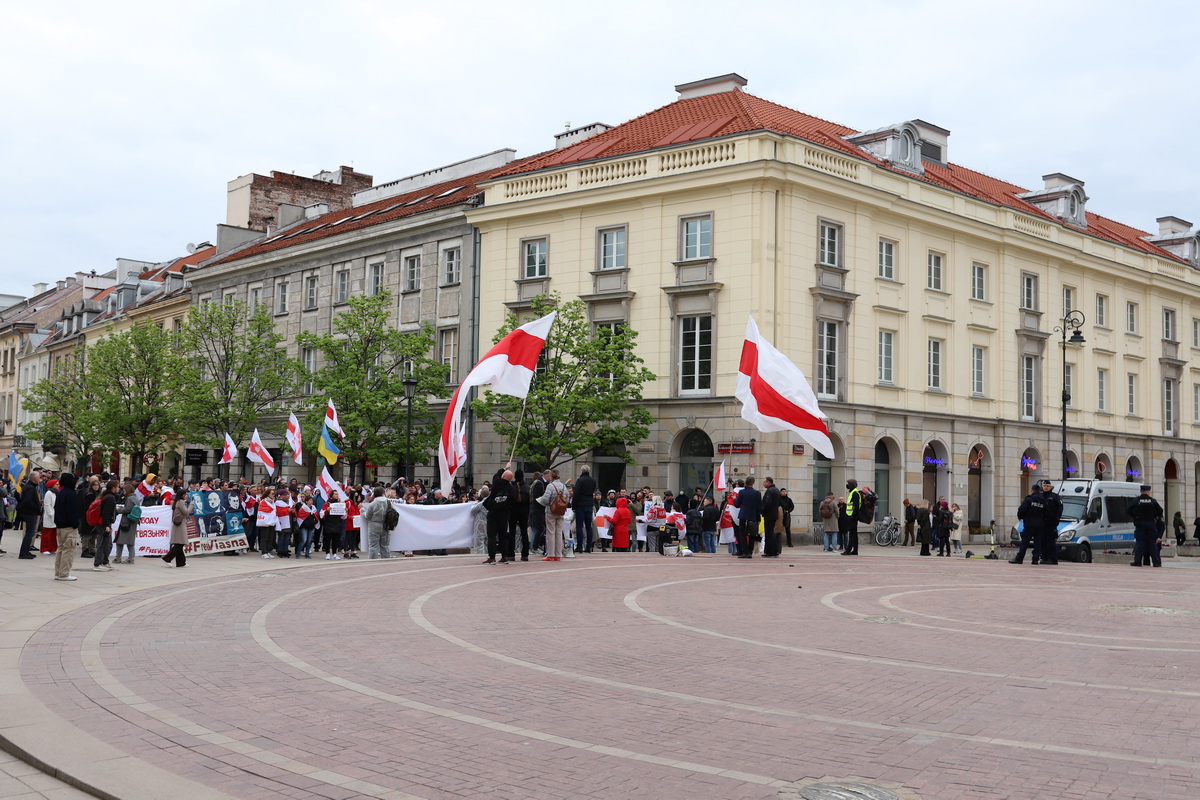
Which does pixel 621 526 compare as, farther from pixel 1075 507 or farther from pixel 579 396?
pixel 1075 507

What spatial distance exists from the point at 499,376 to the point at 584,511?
595 centimetres

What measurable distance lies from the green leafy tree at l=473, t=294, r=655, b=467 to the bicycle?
7.82 meters

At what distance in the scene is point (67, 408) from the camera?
56406mm

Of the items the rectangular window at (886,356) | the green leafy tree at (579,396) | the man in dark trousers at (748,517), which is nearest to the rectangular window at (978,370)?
the rectangular window at (886,356)

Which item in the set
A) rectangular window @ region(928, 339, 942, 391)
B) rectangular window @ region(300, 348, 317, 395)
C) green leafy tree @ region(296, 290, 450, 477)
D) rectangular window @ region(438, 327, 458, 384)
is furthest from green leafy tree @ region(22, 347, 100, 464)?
rectangular window @ region(928, 339, 942, 391)

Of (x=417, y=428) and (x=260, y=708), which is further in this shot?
(x=417, y=428)

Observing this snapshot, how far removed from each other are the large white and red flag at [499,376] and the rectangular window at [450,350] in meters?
20.5

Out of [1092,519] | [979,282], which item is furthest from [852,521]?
[979,282]

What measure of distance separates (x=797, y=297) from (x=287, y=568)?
19.2 m

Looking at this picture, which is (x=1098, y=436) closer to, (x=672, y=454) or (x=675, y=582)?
(x=672, y=454)

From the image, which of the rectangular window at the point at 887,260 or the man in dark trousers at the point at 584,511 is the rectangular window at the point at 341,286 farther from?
the man in dark trousers at the point at 584,511

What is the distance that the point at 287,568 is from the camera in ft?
69.5

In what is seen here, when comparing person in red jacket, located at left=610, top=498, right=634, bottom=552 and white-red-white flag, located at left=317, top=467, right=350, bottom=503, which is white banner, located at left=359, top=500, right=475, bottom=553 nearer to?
white-red-white flag, located at left=317, top=467, right=350, bottom=503

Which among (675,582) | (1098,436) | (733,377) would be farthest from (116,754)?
(1098,436)
